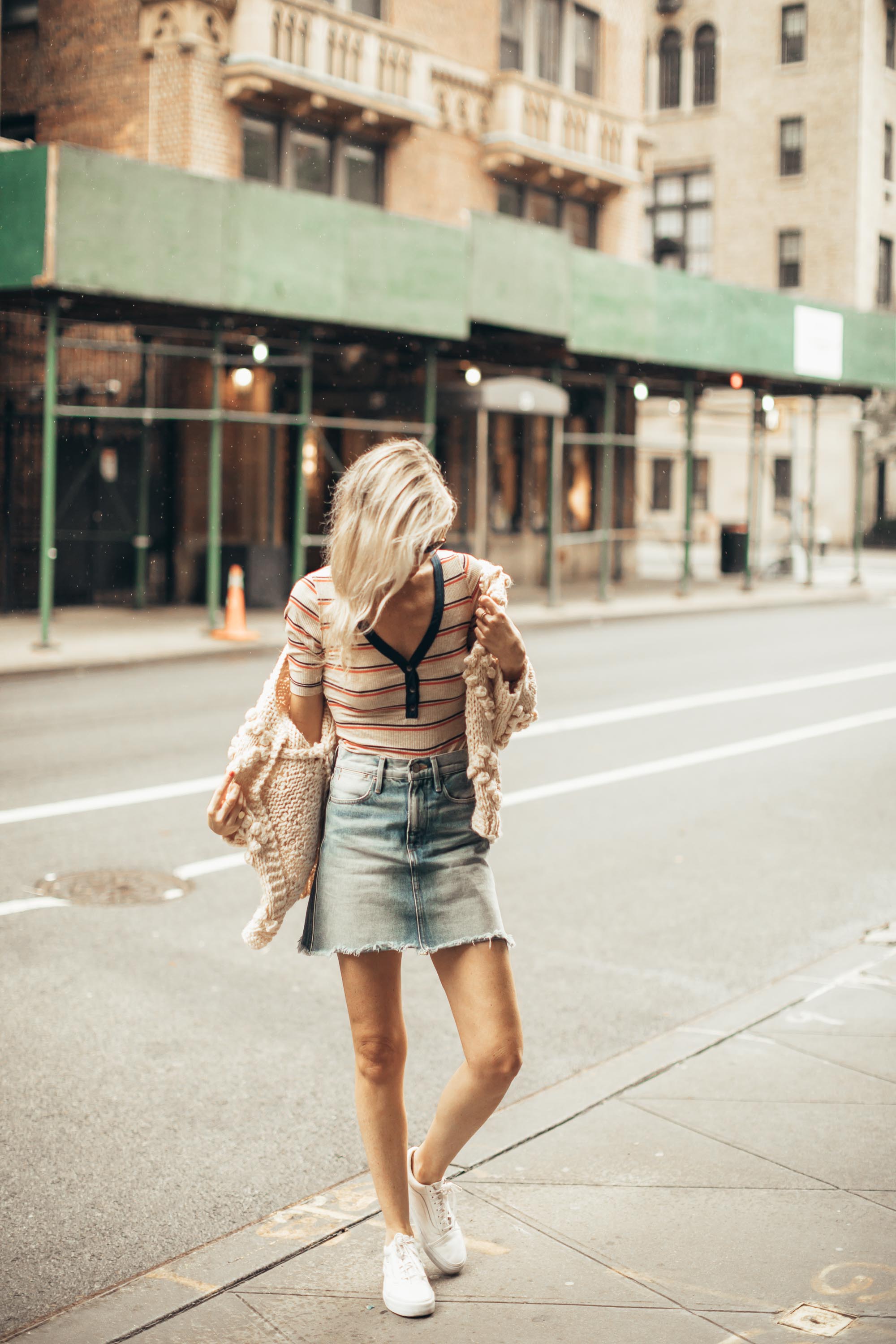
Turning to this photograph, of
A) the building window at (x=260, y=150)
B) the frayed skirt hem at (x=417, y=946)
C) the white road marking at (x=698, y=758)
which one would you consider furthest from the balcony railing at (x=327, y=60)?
the frayed skirt hem at (x=417, y=946)

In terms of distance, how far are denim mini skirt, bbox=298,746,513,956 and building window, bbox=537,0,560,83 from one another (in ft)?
90.7

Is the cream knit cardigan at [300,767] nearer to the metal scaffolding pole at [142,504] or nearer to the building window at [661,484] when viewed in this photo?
the metal scaffolding pole at [142,504]

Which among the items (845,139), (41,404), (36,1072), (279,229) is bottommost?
(36,1072)

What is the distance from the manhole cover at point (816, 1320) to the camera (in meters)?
3.10

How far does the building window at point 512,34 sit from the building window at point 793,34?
24.0m

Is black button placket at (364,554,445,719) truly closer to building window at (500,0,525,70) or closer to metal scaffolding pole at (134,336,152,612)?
metal scaffolding pole at (134,336,152,612)

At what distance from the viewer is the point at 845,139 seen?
156 feet

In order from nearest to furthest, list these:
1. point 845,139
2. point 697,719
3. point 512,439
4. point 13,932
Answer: point 13,932 → point 697,719 → point 512,439 → point 845,139

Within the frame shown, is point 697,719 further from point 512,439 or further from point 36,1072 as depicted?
point 512,439

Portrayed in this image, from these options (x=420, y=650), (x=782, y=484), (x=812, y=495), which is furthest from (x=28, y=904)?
(x=782, y=484)

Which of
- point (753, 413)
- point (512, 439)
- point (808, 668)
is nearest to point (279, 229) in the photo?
point (808, 668)

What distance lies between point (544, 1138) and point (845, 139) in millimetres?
48866

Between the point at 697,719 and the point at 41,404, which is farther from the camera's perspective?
the point at 41,404

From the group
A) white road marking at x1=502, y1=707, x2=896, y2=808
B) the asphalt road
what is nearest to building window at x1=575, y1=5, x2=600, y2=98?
white road marking at x1=502, y1=707, x2=896, y2=808
